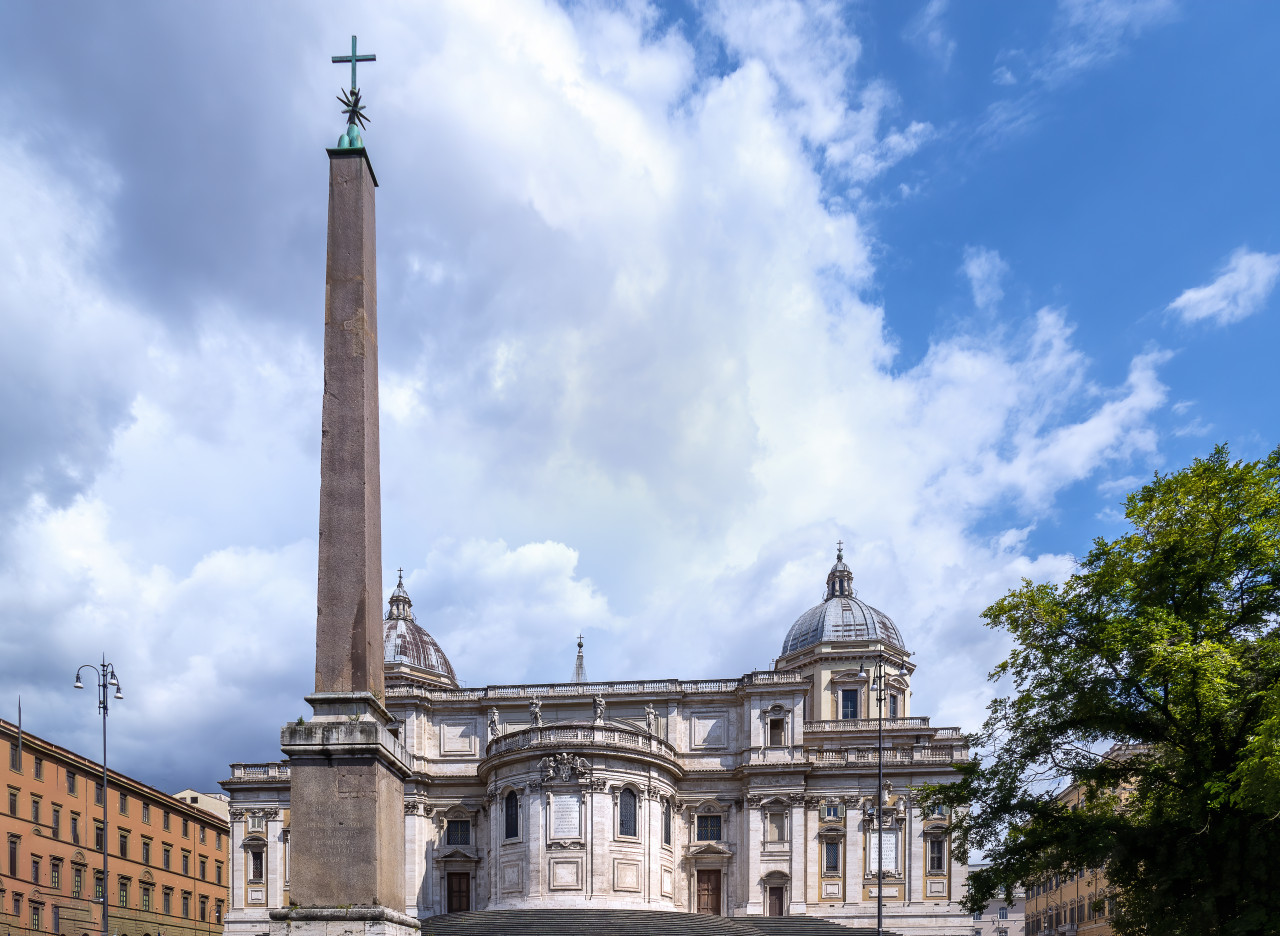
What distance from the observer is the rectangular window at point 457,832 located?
5366 cm

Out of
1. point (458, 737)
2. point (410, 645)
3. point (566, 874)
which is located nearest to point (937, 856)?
point (566, 874)

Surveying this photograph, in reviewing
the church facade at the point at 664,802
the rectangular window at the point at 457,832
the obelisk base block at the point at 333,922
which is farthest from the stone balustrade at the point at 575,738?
the obelisk base block at the point at 333,922

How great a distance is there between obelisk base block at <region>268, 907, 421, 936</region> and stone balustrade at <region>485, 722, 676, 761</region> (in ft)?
115

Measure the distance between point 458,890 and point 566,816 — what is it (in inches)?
460

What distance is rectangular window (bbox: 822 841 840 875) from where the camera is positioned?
51.9 metres

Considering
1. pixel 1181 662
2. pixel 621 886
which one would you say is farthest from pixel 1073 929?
pixel 1181 662

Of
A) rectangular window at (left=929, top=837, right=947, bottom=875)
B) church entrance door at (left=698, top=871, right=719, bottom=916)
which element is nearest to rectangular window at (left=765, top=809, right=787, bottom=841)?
church entrance door at (left=698, top=871, right=719, bottom=916)

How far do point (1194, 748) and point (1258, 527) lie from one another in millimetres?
4519

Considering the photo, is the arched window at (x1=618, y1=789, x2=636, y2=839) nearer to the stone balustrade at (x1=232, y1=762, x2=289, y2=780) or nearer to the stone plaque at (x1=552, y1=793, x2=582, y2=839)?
the stone plaque at (x1=552, y1=793, x2=582, y2=839)

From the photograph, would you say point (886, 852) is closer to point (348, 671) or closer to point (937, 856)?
point (937, 856)

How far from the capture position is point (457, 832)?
5388cm

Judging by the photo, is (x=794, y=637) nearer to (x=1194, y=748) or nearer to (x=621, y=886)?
(x=621, y=886)

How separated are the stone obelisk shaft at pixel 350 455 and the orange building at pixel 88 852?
30543mm

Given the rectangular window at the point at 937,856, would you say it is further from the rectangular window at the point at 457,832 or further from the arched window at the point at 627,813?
the rectangular window at the point at 457,832
